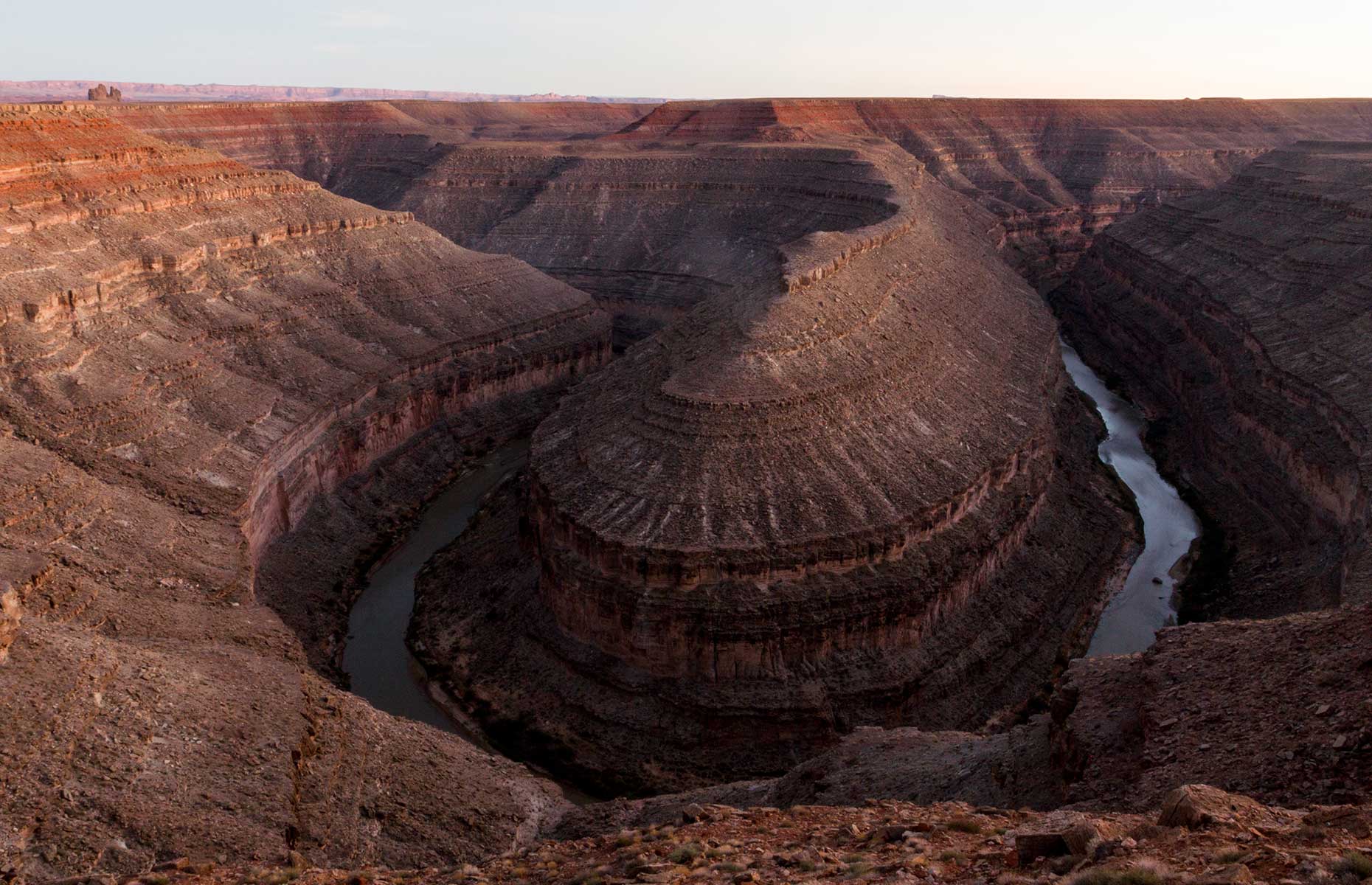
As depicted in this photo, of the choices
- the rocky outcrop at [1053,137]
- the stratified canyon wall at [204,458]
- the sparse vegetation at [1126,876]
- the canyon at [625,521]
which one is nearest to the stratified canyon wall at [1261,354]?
the canyon at [625,521]

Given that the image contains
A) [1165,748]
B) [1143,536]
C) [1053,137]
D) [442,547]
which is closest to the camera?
[1165,748]

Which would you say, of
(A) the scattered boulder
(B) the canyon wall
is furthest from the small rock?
(B) the canyon wall

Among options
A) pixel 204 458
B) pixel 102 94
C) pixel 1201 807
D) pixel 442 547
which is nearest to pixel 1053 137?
pixel 102 94

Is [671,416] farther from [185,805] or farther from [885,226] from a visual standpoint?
[885,226]

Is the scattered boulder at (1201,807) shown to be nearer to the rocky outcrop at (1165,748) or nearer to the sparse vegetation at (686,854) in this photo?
the rocky outcrop at (1165,748)

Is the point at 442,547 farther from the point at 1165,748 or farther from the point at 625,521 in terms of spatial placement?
the point at 1165,748

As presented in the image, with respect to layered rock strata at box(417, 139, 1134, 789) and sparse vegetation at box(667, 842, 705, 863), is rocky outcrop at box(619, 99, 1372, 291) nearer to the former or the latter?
layered rock strata at box(417, 139, 1134, 789)
